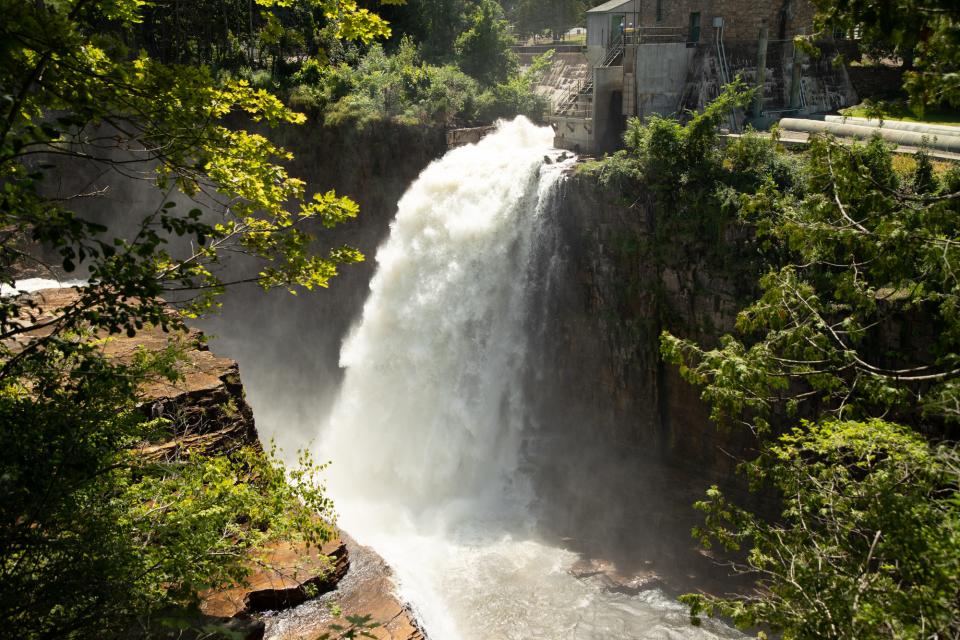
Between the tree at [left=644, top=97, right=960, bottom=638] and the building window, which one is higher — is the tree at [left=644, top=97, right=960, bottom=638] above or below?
below

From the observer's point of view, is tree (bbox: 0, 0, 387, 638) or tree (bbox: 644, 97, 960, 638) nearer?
tree (bbox: 0, 0, 387, 638)

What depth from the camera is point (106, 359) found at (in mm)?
6801

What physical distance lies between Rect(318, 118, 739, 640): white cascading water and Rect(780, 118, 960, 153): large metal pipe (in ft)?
24.3

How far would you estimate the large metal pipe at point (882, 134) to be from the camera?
17.3m

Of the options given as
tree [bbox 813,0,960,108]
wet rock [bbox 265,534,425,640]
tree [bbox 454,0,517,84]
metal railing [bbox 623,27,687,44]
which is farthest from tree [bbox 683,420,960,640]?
tree [bbox 454,0,517,84]

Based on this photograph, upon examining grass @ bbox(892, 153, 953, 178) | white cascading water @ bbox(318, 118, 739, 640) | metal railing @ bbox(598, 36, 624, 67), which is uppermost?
metal railing @ bbox(598, 36, 624, 67)

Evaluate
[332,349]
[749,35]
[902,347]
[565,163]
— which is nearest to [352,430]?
[332,349]

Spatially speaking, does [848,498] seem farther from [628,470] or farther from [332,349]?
[332,349]

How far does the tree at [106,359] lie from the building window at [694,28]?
2064cm

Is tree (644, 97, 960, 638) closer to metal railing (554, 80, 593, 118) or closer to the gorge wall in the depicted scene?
the gorge wall

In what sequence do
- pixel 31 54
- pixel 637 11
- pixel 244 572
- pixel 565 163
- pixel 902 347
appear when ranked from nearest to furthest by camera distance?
pixel 31 54
pixel 244 572
pixel 902 347
pixel 565 163
pixel 637 11

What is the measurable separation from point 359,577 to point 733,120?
1911cm

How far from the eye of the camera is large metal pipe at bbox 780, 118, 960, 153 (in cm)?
1727

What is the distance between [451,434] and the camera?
2184 cm
